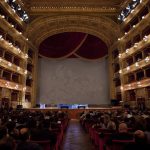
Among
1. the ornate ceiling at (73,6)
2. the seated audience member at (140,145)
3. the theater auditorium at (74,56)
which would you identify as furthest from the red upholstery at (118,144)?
the ornate ceiling at (73,6)

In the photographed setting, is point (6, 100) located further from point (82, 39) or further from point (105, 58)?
point (105, 58)

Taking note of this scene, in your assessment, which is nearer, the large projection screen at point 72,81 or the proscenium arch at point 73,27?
the proscenium arch at point 73,27

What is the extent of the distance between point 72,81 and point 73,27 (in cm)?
838

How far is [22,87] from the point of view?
2312cm

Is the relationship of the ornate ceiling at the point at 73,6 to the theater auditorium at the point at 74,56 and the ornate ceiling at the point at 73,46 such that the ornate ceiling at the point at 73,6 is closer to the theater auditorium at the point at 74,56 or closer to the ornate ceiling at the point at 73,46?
the theater auditorium at the point at 74,56

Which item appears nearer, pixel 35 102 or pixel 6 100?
pixel 6 100

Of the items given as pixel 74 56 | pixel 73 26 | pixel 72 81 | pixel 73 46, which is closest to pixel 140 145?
pixel 73 46

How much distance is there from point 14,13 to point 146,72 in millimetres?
17229

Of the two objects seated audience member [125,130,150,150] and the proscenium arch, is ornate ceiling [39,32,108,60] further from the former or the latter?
seated audience member [125,130,150,150]

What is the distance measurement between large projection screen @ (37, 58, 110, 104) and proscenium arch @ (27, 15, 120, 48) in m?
3.79

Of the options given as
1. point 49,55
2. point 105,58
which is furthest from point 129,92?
point 49,55

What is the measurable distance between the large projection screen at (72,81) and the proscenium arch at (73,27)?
12.4 feet

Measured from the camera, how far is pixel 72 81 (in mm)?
27516

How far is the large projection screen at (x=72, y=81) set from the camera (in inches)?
1056
